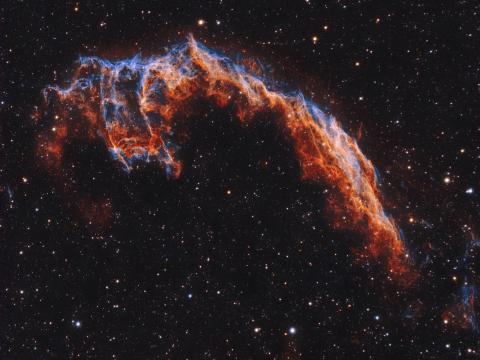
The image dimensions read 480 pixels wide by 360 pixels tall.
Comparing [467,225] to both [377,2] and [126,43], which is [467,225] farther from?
[126,43]

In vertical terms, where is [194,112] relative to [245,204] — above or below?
above

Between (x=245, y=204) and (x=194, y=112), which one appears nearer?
(x=194, y=112)

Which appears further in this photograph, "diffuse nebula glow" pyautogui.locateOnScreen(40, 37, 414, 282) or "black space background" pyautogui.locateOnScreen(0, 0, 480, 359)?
"diffuse nebula glow" pyautogui.locateOnScreen(40, 37, 414, 282)

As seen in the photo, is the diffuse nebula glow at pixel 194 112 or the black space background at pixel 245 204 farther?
the diffuse nebula glow at pixel 194 112
